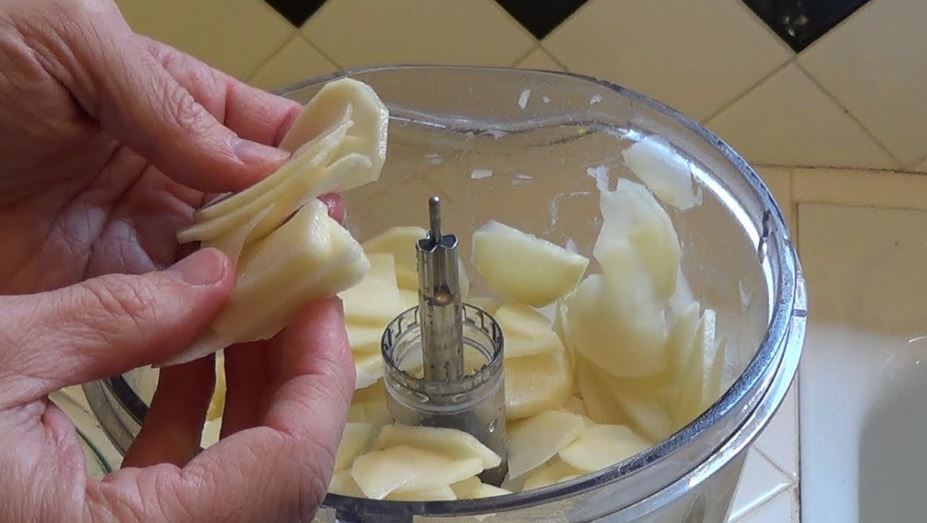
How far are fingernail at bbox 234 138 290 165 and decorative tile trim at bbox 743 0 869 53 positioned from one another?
0.42m

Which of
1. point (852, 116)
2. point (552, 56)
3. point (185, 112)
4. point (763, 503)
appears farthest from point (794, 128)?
point (185, 112)

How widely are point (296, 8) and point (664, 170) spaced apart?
331 millimetres

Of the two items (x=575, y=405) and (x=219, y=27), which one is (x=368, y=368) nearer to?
(x=575, y=405)

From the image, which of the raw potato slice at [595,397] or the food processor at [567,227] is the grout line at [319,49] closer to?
the food processor at [567,227]

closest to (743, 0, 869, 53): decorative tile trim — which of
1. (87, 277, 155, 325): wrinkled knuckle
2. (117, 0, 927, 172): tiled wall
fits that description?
(117, 0, 927, 172): tiled wall

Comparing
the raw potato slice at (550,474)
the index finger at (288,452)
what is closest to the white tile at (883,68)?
the raw potato slice at (550,474)

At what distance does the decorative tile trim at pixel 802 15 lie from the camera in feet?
2.31

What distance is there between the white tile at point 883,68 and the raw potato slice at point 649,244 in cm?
25

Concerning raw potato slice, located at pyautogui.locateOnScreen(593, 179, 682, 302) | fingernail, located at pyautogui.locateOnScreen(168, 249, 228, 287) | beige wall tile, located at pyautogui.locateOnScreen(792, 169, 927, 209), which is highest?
beige wall tile, located at pyautogui.locateOnScreen(792, 169, 927, 209)

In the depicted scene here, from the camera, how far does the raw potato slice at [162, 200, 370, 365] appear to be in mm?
368

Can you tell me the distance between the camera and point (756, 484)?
0.63 meters

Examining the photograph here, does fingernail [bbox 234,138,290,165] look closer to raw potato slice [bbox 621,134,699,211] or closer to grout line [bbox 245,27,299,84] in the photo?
raw potato slice [bbox 621,134,699,211]

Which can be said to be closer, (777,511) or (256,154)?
(256,154)

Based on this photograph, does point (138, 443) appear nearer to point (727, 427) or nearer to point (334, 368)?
point (334, 368)
